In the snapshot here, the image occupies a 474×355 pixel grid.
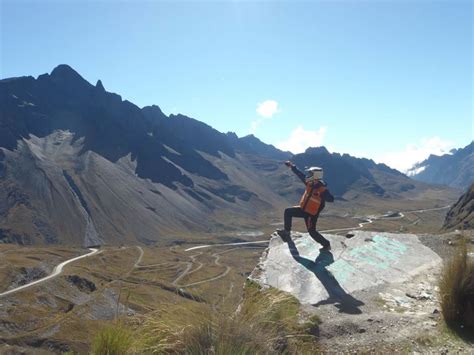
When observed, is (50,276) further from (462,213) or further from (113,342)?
(462,213)

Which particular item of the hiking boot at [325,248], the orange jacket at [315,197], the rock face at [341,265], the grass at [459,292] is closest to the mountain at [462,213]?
the rock face at [341,265]

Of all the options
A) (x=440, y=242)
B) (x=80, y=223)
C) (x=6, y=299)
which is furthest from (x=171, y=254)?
(x=440, y=242)

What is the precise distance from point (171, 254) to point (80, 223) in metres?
59.8

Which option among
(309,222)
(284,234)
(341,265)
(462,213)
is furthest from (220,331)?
(462,213)

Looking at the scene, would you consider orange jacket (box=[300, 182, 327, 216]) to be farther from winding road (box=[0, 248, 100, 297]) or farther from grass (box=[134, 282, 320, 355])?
winding road (box=[0, 248, 100, 297])

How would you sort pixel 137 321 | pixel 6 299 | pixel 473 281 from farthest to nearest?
pixel 6 299
pixel 473 281
pixel 137 321

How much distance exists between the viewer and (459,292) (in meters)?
8.02

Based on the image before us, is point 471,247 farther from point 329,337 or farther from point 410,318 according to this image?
point 329,337

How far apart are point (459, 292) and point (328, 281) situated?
424 cm

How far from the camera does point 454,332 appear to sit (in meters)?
7.97

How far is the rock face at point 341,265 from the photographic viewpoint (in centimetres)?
1118

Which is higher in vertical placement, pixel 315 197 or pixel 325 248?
pixel 315 197

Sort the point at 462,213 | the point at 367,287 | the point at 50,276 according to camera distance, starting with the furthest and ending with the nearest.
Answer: the point at 462,213 < the point at 50,276 < the point at 367,287

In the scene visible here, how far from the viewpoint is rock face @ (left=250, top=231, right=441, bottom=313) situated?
440 inches
